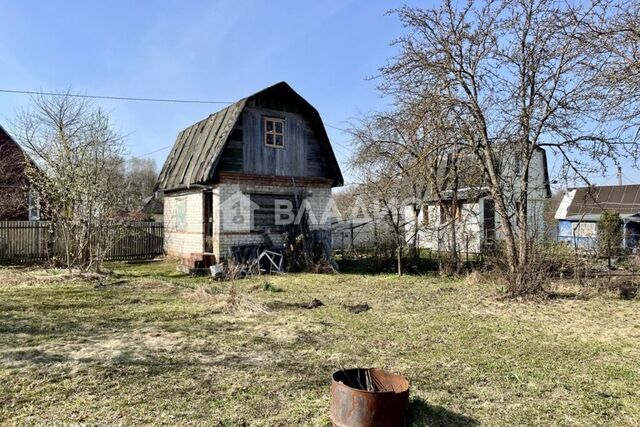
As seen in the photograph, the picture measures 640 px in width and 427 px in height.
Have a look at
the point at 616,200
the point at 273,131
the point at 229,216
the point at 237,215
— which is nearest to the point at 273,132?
the point at 273,131

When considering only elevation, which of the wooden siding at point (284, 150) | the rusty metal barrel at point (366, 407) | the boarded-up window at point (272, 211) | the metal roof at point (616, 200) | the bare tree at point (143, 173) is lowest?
the rusty metal barrel at point (366, 407)

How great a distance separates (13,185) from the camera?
60.1 feet

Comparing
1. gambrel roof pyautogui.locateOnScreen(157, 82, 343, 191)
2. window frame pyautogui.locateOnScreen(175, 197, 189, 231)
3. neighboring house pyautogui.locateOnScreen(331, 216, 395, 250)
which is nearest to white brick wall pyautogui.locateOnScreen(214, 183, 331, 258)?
gambrel roof pyautogui.locateOnScreen(157, 82, 343, 191)

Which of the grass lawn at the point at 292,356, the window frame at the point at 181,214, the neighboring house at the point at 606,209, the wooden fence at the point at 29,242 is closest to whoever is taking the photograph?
the grass lawn at the point at 292,356

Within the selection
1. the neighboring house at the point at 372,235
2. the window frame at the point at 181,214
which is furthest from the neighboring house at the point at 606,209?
the window frame at the point at 181,214

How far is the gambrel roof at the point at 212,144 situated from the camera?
44.9 ft

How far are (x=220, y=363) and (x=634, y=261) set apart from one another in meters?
11.2

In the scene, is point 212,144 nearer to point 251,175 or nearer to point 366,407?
point 251,175

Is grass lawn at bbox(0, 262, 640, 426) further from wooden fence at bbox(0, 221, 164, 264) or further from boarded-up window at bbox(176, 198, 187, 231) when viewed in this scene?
boarded-up window at bbox(176, 198, 187, 231)

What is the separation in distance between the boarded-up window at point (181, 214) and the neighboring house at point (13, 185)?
507 centimetres

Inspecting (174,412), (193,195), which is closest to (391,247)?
(193,195)

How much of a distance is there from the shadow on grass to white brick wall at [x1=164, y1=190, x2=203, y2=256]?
1197cm

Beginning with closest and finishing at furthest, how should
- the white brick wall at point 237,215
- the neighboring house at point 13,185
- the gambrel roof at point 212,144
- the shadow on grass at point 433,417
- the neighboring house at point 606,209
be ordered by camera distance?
the shadow on grass at point 433,417 → the gambrel roof at point 212,144 → the white brick wall at point 237,215 → the neighboring house at point 13,185 → the neighboring house at point 606,209

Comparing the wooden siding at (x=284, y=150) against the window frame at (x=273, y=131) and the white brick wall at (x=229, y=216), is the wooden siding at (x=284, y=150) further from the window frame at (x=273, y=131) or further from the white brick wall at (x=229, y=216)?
the white brick wall at (x=229, y=216)
